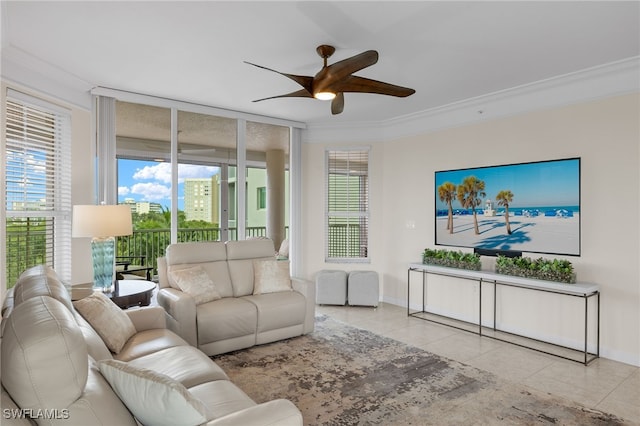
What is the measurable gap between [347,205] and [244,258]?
2.15 meters

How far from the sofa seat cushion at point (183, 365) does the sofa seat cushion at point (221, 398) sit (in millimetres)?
99

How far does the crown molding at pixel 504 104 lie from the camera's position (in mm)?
3537

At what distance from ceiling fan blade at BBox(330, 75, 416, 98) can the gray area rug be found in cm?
231

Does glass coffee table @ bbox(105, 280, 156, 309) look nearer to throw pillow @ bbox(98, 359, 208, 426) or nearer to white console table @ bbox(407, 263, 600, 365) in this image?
throw pillow @ bbox(98, 359, 208, 426)

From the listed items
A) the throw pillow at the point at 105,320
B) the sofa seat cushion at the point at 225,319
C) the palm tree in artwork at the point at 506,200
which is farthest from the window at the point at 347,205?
the throw pillow at the point at 105,320

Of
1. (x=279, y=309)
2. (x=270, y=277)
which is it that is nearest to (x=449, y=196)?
(x=270, y=277)

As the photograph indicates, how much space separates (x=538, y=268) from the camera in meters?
3.87

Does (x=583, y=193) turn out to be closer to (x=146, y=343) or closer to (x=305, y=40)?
(x=305, y=40)

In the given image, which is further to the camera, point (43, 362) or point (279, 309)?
point (279, 309)

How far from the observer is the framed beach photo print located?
385 cm

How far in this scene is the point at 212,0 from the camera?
2.44 metres

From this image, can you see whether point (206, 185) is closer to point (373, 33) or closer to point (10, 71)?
point (10, 71)

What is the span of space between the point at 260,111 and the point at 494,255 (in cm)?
351

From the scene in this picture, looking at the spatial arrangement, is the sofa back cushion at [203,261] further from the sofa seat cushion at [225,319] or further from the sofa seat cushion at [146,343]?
the sofa seat cushion at [146,343]
